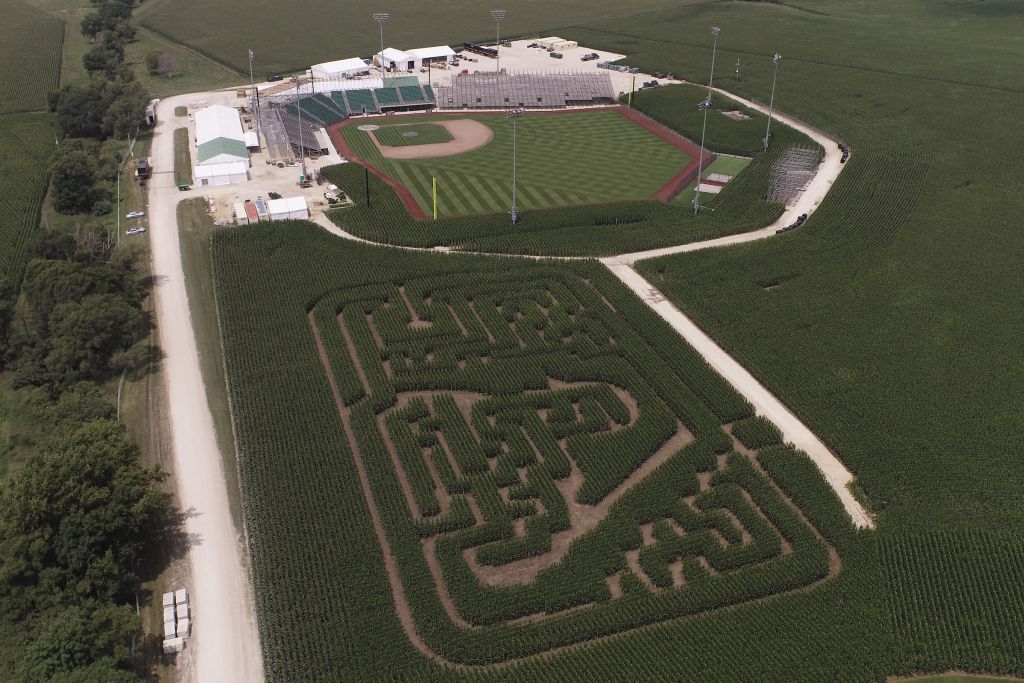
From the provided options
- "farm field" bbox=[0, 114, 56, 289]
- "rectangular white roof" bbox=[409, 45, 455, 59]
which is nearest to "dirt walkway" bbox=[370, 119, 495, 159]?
"rectangular white roof" bbox=[409, 45, 455, 59]

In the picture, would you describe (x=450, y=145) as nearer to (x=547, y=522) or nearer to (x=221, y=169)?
(x=221, y=169)

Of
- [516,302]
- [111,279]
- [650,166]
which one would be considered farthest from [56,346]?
[650,166]

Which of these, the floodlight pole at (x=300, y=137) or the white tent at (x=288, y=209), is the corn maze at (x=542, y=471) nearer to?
the white tent at (x=288, y=209)

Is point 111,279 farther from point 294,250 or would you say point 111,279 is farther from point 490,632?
point 490,632

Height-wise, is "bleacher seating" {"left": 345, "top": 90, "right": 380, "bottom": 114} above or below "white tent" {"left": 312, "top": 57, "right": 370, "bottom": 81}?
below

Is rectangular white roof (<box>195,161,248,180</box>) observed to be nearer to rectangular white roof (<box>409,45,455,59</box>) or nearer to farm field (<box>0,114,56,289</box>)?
farm field (<box>0,114,56,289</box>)

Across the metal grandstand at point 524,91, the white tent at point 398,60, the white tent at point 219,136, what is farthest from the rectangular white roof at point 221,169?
the white tent at point 398,60

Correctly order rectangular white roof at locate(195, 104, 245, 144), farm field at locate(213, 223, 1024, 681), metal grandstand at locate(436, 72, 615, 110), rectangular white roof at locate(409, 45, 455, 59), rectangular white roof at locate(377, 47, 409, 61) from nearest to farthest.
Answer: farm field at locate(213, 223, 1024, 681) < rectangular white roof at locate(195, 104, 245, 144) < metal grandstand at locate(436, 72, 615, 110) < rectangular white roof at locate(377, 47, 409, 61) < rectangular white roof at locate(409, 45, 455, 59)
